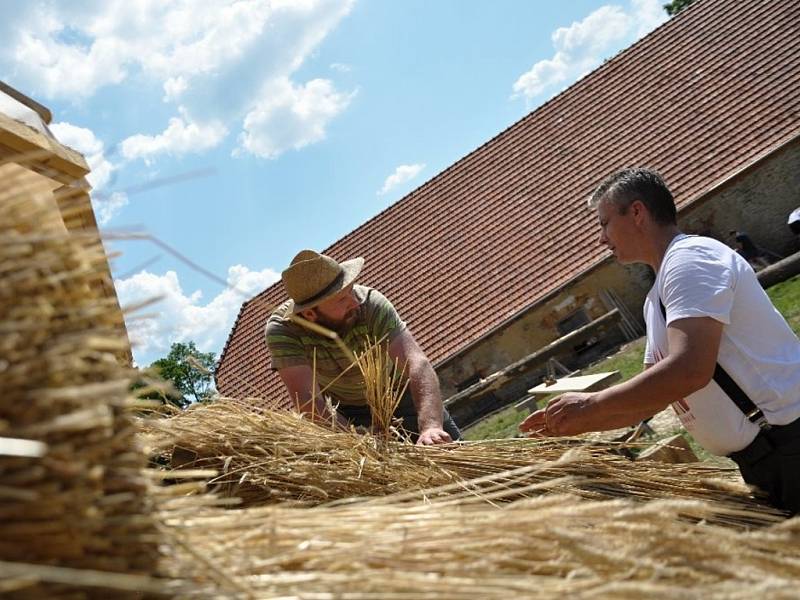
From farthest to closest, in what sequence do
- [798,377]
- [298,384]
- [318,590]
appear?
[298,384] → [798,377] → [318,590]

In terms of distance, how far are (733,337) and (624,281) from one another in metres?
13.9

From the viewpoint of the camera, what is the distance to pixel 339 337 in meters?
3.55

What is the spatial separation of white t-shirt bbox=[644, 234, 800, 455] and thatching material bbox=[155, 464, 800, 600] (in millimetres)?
1015

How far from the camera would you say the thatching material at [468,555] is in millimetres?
1064

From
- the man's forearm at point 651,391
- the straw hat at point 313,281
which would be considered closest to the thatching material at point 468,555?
the man's forearm at point 651,391

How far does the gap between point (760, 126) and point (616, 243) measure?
15470 mm

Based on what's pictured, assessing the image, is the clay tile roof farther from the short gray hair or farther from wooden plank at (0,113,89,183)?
wooden plank at (0,113,89,183)

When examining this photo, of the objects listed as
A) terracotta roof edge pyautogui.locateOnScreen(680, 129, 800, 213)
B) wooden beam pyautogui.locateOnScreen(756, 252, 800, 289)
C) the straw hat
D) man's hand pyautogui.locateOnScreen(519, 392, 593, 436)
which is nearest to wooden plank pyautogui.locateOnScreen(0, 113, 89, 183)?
the straw hat

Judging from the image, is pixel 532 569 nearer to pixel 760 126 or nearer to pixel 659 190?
pixel 659 190

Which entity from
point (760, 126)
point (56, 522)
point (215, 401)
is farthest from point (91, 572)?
point (760, 126)

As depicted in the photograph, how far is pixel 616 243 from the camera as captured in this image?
8.82 feet

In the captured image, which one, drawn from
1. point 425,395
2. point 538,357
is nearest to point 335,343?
point 425,395

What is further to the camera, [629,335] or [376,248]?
[376,248]

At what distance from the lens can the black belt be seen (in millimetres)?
2273
